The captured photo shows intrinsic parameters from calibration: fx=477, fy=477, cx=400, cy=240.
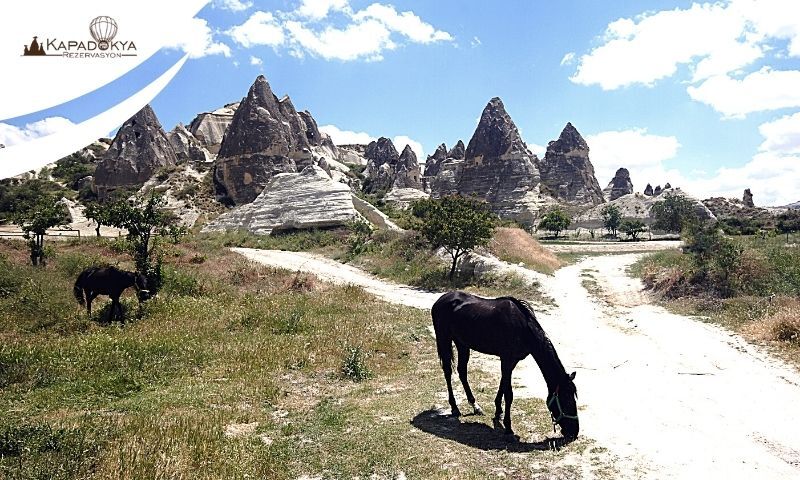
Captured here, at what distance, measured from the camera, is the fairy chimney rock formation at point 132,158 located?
67.6m

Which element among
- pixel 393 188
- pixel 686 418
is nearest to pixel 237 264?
pixel 686 418

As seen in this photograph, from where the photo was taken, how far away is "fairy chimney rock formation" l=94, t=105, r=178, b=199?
222ft

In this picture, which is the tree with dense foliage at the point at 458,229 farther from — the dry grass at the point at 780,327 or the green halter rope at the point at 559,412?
the green halter rope at the point at 559,412

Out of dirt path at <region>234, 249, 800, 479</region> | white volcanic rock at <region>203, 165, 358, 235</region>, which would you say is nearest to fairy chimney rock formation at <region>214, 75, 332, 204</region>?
white volcanic rock at <region>203, 165, 358, 235</region>

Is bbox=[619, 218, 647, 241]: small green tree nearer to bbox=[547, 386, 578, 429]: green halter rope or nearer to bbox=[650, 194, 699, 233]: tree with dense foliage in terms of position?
bbox=[650, 194, 699, 233]: tree with dense foliage

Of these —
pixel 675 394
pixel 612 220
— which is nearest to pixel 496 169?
pixel 612 220

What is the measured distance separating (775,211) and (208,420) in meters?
115

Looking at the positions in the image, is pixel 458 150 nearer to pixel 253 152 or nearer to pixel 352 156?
pixel 352 156

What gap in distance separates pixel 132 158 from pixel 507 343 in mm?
75876

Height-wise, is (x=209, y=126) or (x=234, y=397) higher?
(x=209, y=126)

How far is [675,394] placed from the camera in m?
8.51

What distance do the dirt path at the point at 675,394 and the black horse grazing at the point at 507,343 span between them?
72 centimetres

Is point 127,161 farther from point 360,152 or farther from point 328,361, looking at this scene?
point 360,152

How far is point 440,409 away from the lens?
770 cm
